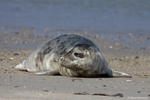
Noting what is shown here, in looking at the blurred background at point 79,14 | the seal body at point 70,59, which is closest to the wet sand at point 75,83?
the seal body at point 70,59

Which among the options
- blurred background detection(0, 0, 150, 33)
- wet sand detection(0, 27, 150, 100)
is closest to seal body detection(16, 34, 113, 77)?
wet sand detection(0, 27, 150, 100)

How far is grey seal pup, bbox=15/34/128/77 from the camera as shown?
773cm

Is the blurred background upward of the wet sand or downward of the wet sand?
upward

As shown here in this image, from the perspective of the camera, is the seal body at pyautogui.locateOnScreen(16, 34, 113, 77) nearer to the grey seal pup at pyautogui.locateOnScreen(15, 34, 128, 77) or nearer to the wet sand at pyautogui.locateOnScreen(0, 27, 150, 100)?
the grey seal pup at pyautogui.locateOnScreen(15, 34, 128, 77)

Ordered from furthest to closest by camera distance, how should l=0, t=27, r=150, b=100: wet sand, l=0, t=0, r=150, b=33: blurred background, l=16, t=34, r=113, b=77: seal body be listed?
l=0, t=0, r=150, b=33: blurred background → l=16, t=34, r=113, b=77: seal body → l=0, t=27, r=150, b=100: wet sand

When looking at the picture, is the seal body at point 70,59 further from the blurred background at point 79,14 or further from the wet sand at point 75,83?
the blurred background at point 79,14

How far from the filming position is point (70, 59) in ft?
25.6

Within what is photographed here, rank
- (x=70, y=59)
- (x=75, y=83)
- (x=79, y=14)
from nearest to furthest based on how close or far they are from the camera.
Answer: (x=75, y=83), (x=70, y=59), (x=79, y=14)

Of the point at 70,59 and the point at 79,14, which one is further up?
the point at 79,14

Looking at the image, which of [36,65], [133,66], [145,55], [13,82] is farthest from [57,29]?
[13,82]

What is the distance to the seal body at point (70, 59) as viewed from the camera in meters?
7.73

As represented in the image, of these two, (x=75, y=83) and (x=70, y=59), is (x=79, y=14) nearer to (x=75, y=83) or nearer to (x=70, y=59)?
(x=70, y=59)

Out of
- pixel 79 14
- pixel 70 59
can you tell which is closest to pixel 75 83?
pixel 70 59

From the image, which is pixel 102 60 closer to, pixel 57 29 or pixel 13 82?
pixel 13 82
